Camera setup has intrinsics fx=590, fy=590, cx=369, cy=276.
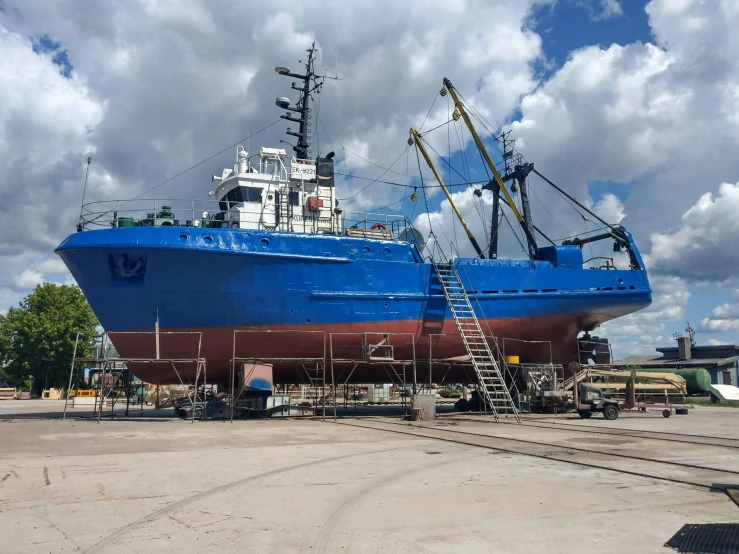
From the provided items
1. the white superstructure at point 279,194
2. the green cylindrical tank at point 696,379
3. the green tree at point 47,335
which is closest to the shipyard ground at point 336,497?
the white superstructure at point 279,194

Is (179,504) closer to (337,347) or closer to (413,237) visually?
(337,347)

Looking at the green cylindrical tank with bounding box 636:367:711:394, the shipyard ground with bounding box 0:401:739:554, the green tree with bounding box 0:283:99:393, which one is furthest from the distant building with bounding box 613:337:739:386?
the green tree with bounding box 0:283:99:393

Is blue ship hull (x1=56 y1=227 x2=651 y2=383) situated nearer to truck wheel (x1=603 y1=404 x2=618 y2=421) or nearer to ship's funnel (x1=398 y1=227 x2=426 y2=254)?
ship's funnel (x1=398 y1=227 x2=426 y2=254)

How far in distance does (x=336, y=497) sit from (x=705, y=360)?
48.1 meters

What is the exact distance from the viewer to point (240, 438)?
43.7ft

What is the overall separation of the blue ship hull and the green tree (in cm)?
2924

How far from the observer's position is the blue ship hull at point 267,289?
17.3 meters

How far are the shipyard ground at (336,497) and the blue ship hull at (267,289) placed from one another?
549 cm

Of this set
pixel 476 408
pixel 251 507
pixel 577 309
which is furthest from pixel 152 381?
pixel 577 309

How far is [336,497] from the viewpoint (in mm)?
7160

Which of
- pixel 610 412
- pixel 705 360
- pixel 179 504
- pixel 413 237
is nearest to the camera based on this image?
pixel 179 504

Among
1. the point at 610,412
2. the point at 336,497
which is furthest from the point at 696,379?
Answer: the point at 336,497

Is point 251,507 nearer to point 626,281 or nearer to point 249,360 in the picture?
point 249,360

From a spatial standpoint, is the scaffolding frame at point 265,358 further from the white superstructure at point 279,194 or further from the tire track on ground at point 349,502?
the tire track on ground at point 349,502
